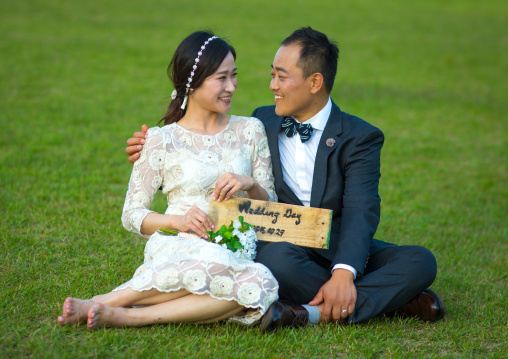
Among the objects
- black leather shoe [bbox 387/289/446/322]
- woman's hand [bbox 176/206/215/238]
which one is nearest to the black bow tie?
woman's hand [bbox 176/206/215/238]

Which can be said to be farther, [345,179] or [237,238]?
[345,179]

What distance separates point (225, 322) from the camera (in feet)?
14.0

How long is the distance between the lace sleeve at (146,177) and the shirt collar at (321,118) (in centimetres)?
123

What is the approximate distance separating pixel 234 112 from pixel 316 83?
6.87 m

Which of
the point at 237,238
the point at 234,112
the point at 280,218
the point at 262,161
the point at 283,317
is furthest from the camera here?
the point at 234,112

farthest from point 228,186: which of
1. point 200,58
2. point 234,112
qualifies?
point 234,112

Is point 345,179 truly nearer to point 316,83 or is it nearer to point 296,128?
point 296,128

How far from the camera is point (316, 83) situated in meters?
5.11

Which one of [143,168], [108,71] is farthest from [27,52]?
[143,168]

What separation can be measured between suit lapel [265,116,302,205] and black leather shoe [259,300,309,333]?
931 mm

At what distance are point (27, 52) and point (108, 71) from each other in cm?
239

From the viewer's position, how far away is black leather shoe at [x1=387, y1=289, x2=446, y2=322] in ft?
14.9

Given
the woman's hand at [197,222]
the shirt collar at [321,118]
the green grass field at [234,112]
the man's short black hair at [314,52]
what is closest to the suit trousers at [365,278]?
the green grass field at [234,112]

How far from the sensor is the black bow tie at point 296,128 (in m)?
5.00
